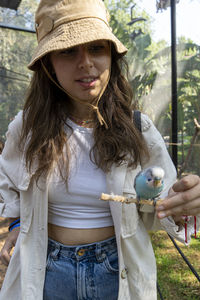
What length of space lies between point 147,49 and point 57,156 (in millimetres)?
2346

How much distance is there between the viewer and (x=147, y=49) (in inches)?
114

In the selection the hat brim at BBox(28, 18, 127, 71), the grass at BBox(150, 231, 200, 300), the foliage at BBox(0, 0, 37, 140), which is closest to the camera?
the hat brim at BBox(28, 18, 127, 71)

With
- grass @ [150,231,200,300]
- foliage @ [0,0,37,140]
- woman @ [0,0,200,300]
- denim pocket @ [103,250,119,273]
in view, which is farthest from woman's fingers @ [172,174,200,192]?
foliage @ [0,0,37,140]

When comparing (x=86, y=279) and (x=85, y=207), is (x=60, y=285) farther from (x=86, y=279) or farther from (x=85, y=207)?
(x=85, y=207)

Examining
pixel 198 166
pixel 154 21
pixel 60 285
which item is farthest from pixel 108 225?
pixel 154 21

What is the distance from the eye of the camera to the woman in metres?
0.87

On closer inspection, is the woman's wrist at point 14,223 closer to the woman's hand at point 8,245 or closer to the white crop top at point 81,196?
the woman's hand at point 8,245

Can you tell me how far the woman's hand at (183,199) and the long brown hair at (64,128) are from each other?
29 centimetres

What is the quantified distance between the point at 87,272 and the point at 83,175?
Answer: 32 cm

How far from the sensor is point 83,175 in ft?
3.02

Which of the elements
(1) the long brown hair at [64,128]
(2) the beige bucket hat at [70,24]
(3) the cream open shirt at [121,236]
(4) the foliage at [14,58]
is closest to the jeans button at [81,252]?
(3) the cream open shirt at [121,236]

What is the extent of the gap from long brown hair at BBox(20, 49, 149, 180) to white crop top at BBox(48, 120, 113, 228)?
0.10 ft

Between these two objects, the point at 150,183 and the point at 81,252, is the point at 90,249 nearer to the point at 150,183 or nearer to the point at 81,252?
the point at 81,252

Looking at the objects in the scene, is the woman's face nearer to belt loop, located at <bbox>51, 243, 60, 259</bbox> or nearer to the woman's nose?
the woman's nose
